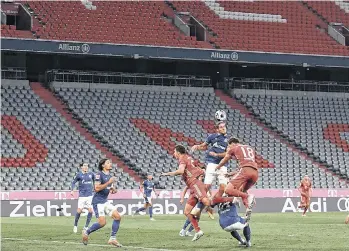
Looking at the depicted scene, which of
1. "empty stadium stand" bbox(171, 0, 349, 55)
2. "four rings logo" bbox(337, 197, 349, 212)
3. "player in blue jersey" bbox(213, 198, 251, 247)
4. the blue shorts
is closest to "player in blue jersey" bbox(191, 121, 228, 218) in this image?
"player in blue jersey" bbox(213, 198, 251, 247)

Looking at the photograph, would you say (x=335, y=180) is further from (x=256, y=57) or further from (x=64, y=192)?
(x=64, y=192)

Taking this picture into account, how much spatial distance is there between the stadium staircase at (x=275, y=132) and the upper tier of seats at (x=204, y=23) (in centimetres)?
336

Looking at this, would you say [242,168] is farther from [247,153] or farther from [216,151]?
[216,151]

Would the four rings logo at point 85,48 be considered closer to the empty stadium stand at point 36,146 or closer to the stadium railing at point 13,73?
the empty stadium stand at point 36,146

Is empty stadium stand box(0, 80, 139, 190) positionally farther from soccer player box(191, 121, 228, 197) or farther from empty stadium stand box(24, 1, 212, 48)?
soccer player box(191, 121, 228, 197)

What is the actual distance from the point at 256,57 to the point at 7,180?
60.9 ft

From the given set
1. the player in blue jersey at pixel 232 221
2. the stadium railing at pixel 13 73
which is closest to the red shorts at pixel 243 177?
the player in blue jersey at pixel 232 221

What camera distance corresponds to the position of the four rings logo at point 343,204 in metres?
47.0

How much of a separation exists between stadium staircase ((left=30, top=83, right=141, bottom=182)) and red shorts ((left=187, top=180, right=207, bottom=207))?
2465 centimetres

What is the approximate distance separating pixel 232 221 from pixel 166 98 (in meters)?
36.0

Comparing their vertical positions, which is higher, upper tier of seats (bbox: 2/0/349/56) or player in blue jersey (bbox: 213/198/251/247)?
upper tier of seats (bbox: 2/0/349/56)

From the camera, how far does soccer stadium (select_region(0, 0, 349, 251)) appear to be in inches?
1825

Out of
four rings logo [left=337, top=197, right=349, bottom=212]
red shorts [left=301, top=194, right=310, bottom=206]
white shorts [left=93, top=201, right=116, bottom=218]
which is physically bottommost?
four rings logo [left=337, top=197, right=349, bottom=212]

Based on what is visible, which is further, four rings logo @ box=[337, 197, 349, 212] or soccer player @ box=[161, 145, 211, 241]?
four rings logo @ box=[337, 197, 349, 212]
